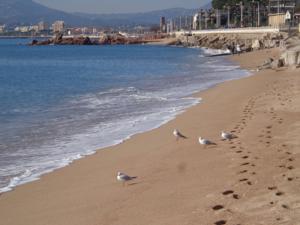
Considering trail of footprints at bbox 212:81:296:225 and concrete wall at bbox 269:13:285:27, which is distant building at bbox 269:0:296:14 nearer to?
concrete wall at bbox 269:13:285:27

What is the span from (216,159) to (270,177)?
195 centimetres

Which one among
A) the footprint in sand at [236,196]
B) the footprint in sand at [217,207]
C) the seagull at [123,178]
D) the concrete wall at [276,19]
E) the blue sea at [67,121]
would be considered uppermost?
the concrete wall at [276,19]

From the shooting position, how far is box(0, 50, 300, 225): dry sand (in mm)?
6855

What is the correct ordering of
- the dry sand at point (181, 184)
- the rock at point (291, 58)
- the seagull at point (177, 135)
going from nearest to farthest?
the dry sand at point (181, 184) → the seagull at point (177, 135) → the rock at point (291, 58)

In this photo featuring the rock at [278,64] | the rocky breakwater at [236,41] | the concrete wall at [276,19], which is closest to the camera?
the rock at [278,64]

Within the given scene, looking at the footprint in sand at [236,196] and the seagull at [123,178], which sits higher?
the footprint in sand at [236,196]

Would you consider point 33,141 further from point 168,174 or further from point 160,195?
point 160,195

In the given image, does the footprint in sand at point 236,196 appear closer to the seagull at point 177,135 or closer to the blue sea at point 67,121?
the blue sea at point 67,121

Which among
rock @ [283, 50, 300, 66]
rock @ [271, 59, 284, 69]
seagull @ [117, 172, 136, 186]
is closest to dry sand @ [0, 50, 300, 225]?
seagull @ [117, 172, 136, 186]

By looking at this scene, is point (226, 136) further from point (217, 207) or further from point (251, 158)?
point (217, 207)

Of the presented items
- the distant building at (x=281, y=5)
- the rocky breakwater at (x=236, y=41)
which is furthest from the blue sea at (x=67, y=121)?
the distant building at (x=281, y=5)

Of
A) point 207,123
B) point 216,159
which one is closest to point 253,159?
point 216,159

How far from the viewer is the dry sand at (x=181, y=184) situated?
22.5 feet

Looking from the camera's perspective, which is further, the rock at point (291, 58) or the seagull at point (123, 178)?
the rock at point (291, 58)
